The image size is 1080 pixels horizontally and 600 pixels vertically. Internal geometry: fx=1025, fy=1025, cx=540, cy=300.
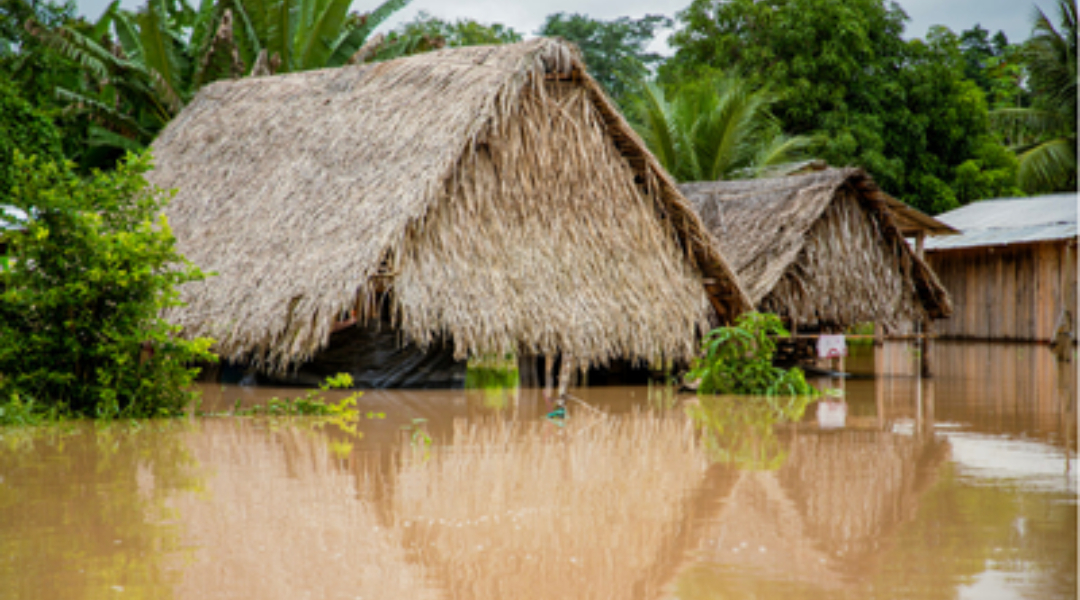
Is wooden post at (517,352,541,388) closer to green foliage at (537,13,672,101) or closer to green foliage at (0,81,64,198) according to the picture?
green foliage at (0,81,64,198)

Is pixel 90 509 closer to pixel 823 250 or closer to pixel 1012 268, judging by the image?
pixel 823 250

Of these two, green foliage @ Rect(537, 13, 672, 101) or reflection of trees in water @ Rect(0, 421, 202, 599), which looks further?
green foliage @ Rect(537, 13, 672, 101)

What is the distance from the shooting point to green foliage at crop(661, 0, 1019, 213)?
→ 21.5 metres

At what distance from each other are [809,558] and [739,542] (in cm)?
27

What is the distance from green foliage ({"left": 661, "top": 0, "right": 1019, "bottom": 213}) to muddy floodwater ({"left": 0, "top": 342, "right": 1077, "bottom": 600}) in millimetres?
15315

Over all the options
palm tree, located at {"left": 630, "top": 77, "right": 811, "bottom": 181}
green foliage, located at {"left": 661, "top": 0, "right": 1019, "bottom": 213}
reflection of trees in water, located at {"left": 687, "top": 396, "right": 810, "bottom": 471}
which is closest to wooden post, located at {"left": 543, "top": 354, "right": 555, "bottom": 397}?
reflection of trees in water, located at {"left": 687, "top": 396, "right": 810, "bottom": 471}

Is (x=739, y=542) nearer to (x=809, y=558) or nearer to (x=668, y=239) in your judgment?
(x=809, y=558)

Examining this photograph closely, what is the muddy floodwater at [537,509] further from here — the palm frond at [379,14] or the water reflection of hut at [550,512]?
the palm frond at [379,14]

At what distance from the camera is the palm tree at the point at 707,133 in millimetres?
17406

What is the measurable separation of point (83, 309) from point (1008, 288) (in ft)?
54.6

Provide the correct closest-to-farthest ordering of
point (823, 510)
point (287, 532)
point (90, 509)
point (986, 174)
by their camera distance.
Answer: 1. point (287, 532)
2. point (90, 509)
3. point (823, 510)
4. point (986, 174)

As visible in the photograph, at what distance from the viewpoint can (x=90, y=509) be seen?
400 cm

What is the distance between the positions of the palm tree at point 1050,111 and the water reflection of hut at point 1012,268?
291 cm

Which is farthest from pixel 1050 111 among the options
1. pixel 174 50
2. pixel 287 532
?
pixel 287 532
